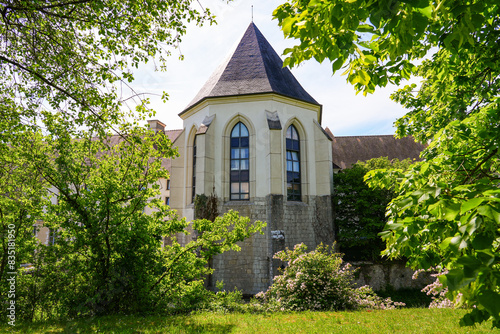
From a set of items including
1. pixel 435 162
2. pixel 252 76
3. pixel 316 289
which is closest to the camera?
pixel 435 162

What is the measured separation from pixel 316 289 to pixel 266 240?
5696mm

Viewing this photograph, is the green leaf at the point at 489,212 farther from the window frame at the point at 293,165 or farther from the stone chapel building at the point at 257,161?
the window frame at the point at 293,165

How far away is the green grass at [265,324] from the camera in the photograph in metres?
5.27

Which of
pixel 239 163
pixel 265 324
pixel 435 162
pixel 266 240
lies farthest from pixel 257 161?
pixel 435 162

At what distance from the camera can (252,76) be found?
16.5m

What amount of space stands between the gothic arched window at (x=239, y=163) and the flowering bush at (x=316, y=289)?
6.62m

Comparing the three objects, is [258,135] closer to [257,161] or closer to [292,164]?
[257,161]

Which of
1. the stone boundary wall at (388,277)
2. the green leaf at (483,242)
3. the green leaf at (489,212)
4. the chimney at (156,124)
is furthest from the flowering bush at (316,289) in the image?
the chimney at (156,124)

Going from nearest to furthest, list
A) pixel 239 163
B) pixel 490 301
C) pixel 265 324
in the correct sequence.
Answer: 1. pixel 490 301
2. pixel 265 324
3. pixel 239 163

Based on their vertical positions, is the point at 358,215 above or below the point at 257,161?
below

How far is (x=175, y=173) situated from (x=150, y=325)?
1199 cm

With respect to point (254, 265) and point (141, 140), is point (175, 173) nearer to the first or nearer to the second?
point (254, 265)

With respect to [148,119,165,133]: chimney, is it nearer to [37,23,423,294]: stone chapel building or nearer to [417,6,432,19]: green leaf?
[37,23,423,294]: stone chapel building

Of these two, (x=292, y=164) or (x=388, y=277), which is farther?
(x=292, y=164)
